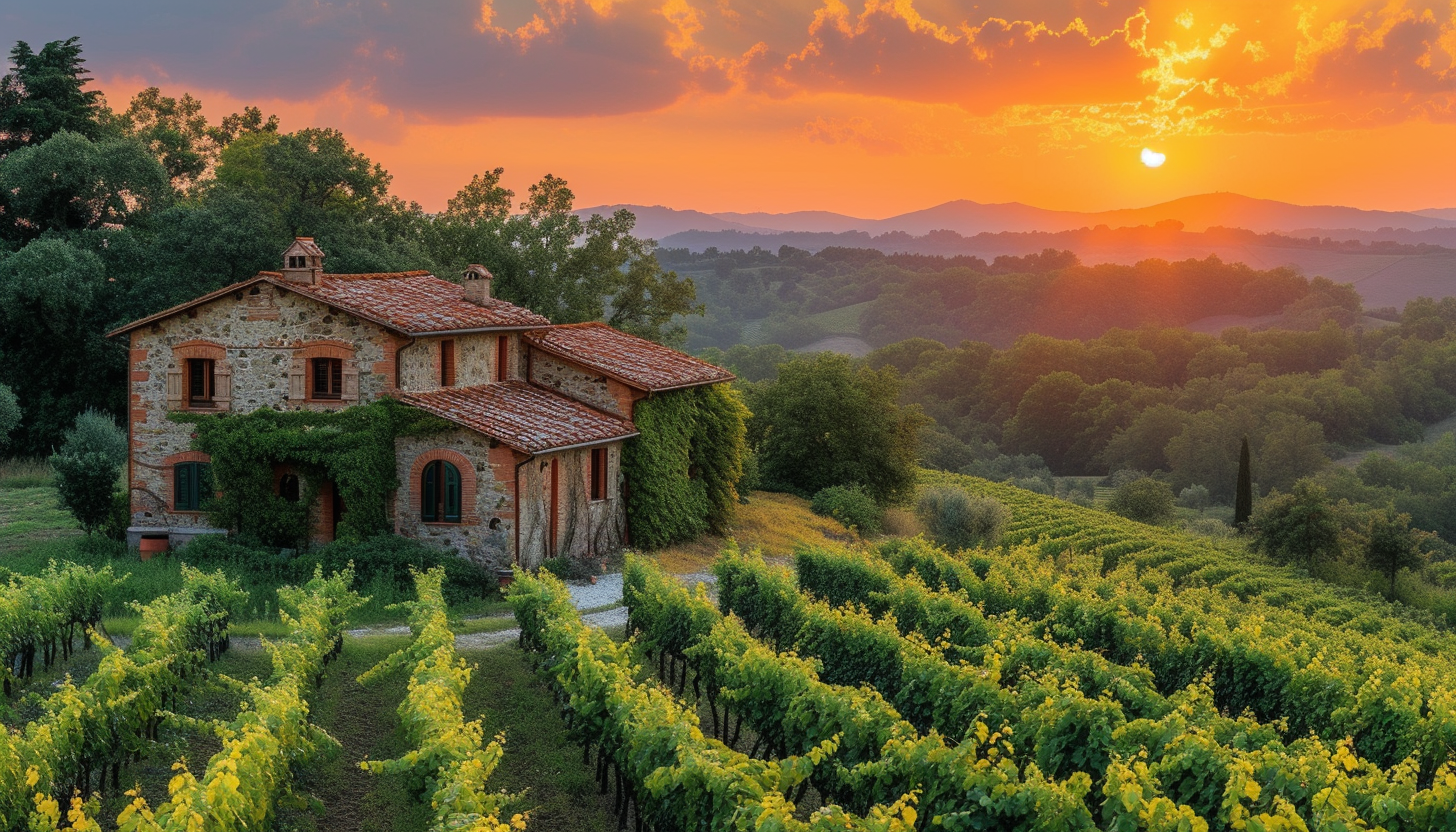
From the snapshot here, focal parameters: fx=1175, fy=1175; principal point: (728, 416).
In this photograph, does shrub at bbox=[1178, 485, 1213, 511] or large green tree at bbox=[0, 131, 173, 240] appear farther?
shrub at bbox=[1178, 485, 1213, 511]

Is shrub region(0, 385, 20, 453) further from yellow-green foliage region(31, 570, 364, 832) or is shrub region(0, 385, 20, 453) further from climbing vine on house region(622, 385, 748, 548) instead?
yellow-green foliage region(31, 570, 364, 832)

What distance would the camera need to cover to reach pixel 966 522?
36.5 metres

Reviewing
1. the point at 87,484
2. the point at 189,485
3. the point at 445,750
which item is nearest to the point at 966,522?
the point at 189,485

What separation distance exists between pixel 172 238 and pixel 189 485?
631 inches

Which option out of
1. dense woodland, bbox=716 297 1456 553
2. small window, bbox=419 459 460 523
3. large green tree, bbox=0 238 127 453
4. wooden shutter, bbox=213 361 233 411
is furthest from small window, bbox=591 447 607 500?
dense woodland, bbox=716 297 1456 553

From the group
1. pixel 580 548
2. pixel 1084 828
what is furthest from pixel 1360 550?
pixel 1084 828

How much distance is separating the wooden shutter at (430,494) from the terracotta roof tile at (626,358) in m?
5.01

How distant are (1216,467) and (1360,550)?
151ft

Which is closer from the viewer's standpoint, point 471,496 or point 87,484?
point 471,496

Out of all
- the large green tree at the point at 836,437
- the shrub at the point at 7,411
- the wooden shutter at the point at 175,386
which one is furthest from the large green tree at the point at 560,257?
the wooden shutter at the point at 175,386

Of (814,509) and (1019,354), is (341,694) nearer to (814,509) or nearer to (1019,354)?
(814,509)

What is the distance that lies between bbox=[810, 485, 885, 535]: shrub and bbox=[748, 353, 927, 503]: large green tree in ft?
5.76

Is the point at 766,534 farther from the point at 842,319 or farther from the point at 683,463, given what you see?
the point at 842,319

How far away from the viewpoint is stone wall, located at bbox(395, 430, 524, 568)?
2292 centimetres
